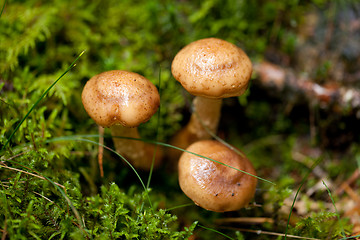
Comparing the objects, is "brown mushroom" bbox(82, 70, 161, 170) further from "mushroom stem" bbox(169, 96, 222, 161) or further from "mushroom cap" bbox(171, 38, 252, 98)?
"mushroom stem" bbox(169, 96, 222, 161)

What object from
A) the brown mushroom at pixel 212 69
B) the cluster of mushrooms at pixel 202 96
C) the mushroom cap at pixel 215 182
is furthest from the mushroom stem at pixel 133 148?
the brown mushroom at pixel 212 69

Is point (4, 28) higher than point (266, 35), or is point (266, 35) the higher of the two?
point (4, 28)

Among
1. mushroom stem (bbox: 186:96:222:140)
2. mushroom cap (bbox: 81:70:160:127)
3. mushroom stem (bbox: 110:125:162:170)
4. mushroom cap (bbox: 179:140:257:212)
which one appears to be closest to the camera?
mushroom cap (bbox: 81:70:160:127)

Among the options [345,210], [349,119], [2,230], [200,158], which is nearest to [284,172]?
[345,210]

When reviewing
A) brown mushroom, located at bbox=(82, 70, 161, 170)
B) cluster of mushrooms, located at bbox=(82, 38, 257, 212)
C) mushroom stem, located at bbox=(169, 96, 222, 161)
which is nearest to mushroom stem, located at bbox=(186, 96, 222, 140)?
mushroom stem, located at bbox=(169, 96, 222, 161)

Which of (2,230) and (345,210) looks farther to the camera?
(345,210)

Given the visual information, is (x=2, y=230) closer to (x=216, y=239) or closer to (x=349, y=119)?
(x=216, y=239)

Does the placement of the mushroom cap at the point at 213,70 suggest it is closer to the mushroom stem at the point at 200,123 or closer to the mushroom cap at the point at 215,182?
the mushroom stem at the point at 200,123
